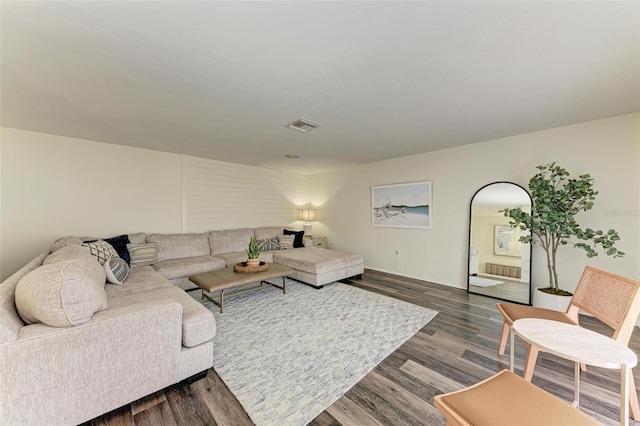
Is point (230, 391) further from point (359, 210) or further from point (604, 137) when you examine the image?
point (604, 137)

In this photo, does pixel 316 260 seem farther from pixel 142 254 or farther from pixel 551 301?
pixel 551 301

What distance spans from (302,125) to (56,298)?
104 inches

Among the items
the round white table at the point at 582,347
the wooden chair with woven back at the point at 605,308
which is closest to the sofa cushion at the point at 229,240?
the wooden chair with woven back at the point at 605,308

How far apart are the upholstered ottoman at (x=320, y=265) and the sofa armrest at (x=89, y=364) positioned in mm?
2407

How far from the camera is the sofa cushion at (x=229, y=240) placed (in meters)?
4.68

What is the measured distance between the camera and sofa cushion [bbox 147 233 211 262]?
13.1 ft

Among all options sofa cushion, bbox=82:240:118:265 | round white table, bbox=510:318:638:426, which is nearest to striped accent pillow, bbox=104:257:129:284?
sofa cushion, bbox=82:240:118:265

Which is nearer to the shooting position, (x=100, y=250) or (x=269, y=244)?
(x=100, y=250)

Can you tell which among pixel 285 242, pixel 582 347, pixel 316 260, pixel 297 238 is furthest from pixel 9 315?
pixel 297 238

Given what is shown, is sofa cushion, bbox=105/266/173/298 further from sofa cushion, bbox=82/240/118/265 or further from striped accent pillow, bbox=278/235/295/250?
striped accent pillow, bbox=278/235/295/250

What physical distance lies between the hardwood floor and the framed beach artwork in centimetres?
218

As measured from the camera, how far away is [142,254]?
366cm

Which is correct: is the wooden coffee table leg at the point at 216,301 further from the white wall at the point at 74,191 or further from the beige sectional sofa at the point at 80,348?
the white wall at the point at 74,191

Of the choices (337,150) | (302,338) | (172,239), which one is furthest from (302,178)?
(302,338)
